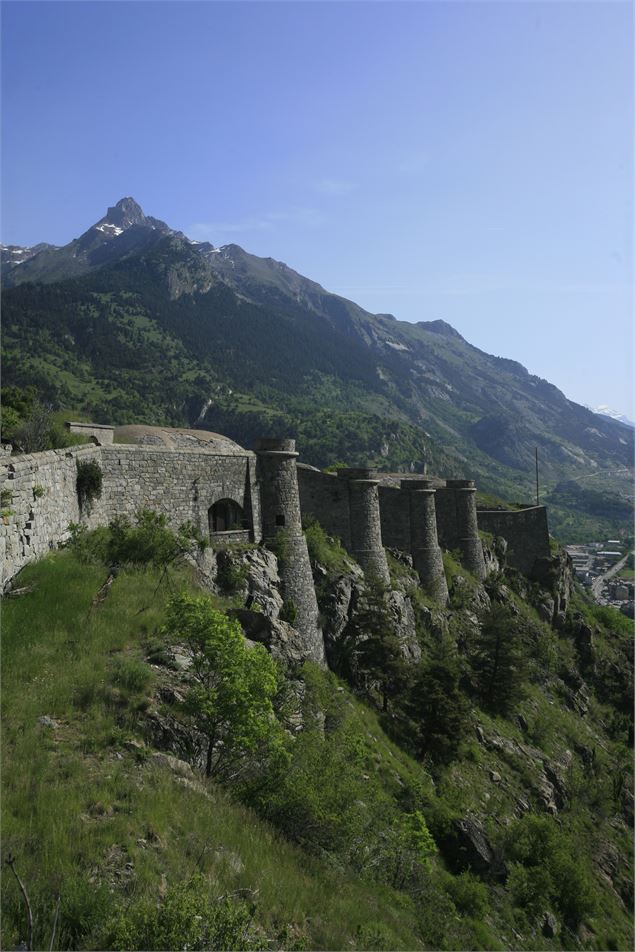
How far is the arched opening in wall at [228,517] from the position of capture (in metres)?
24.4

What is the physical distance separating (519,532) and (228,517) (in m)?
34.5

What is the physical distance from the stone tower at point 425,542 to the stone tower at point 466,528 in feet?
23.1

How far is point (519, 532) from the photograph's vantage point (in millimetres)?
52219

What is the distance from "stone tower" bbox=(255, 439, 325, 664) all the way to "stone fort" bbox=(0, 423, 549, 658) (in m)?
0.04

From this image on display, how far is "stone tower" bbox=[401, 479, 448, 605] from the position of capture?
3612 cm

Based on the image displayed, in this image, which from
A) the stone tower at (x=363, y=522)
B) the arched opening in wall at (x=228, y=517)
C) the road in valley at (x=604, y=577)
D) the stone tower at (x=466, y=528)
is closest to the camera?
the arched opening in wall at (x=228, y=517)

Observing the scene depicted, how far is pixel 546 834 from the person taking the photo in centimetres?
2309

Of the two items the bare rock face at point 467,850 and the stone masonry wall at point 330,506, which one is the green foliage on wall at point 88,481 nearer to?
the stone masonry wall at point 330,506

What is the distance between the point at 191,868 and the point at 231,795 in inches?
119

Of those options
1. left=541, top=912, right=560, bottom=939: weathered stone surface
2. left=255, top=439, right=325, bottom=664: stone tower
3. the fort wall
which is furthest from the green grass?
the fort wall

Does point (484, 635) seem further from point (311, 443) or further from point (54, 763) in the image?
point (311, 443)

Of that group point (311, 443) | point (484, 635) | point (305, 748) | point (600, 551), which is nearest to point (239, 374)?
point (311, 443)

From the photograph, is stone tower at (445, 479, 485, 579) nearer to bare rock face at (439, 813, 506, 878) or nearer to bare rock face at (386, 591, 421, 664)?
bare rock face at (386, 591, 421, 664)

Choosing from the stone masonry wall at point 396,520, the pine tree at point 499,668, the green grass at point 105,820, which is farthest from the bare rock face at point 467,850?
the stone masonry wall at point 396,520
